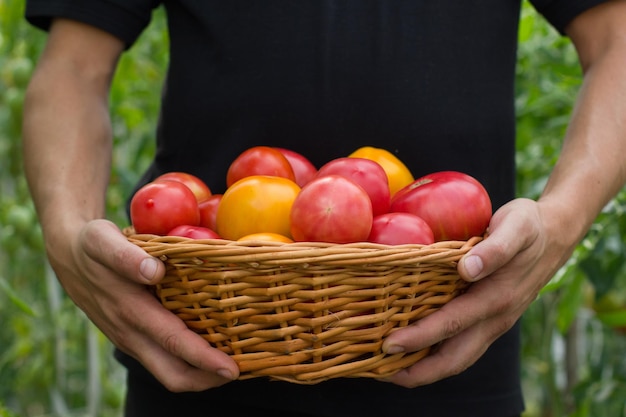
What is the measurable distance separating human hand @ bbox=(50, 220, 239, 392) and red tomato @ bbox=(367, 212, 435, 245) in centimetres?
21

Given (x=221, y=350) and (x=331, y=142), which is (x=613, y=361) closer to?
(x=331, y=142)

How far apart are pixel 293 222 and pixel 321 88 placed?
266 millimetres

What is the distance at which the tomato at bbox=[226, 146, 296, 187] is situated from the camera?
1063 mm

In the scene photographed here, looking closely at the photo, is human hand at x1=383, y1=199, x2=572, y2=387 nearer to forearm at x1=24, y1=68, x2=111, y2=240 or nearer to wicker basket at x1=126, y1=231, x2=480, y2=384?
wicker basket at x1=126, y1=231, x2=480, y2=384

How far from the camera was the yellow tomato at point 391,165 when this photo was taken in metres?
1.10

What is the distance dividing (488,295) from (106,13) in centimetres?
69

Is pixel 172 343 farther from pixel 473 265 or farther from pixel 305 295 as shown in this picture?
pixel 473 265

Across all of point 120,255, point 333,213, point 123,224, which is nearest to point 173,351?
point 120,255

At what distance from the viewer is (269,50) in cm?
117

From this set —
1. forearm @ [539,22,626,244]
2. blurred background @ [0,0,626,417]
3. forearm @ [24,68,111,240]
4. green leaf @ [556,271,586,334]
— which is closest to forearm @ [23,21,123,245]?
forearm @ [24,68,111,240]

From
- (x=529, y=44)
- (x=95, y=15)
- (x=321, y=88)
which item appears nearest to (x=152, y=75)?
(x=529, y=44)

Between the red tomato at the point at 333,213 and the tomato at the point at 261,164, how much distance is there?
11 cm

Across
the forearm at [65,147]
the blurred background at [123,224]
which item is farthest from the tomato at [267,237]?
the blurred background at [123,224]

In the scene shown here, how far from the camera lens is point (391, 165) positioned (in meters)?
1.10
